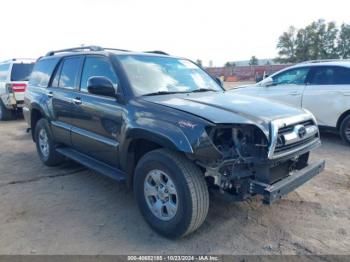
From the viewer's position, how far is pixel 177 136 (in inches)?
115

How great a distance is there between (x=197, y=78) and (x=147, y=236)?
Answer: 2315mm

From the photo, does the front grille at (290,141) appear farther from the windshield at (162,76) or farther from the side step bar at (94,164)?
the side step bar at (94,164)

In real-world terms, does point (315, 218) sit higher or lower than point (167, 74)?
lower

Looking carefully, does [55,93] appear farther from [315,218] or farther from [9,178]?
[315,218]

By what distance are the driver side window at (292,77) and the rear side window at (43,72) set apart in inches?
207

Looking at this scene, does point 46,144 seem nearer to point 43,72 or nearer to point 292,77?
point 43,72

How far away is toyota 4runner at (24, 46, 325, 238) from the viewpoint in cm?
287

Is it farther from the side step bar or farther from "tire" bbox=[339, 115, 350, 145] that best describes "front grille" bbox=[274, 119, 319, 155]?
"tire" bbox=[339, 115, 350, 145]

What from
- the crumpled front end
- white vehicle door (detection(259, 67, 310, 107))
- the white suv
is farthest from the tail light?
the crumpled front end

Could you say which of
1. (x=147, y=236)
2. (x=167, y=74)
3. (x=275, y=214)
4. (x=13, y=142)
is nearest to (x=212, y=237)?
(x=147, y=236)

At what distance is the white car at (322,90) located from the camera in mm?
6625

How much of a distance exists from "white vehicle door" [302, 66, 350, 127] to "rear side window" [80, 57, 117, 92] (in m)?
5.00

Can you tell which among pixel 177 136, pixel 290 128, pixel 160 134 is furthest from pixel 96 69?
pixel 290 128

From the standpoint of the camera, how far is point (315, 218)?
3570mm
